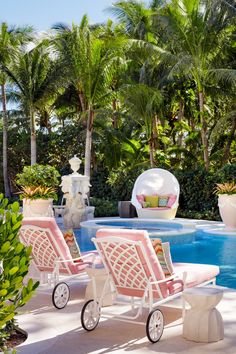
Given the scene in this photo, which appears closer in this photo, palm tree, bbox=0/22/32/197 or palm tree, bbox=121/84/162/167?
palm tree, bbox=121/84/162/167

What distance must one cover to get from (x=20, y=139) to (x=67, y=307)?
19.1 metres

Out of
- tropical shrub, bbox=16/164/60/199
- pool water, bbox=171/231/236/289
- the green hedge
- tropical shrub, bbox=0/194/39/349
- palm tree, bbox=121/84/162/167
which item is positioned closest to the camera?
tropical shrub, bbox=0/194/39/349

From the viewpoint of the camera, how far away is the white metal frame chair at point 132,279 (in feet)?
14.8

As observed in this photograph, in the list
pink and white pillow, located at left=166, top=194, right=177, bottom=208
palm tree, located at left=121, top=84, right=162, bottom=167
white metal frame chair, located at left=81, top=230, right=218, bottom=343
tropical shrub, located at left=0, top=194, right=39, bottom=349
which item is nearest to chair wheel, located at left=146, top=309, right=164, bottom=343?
white metal frame chair, located at left=81, top=230, right=218, bottom=343

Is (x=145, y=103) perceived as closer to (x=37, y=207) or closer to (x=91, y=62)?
(x=91, y=62)

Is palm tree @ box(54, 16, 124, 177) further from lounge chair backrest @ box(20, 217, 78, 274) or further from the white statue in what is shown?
lounge chair backrest @ box(20, 217, 78, 274)

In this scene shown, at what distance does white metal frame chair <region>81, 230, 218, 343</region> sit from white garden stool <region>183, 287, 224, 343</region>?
0.89ft

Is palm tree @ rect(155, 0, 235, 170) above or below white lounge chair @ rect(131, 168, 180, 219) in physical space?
above

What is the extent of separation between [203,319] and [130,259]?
822mm

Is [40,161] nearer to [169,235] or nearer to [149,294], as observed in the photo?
[169,235]

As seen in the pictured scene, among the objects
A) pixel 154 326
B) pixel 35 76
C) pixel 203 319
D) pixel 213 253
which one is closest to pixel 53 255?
pixel 154 326

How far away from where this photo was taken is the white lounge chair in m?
15.8

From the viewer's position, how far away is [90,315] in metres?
4.76

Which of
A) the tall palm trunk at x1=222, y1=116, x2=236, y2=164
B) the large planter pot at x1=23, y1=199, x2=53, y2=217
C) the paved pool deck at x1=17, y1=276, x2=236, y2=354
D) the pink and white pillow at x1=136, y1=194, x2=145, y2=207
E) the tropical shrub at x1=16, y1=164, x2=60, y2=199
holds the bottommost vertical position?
the paved pool deck at x1=17, y1=276, x2=236, y2=354
